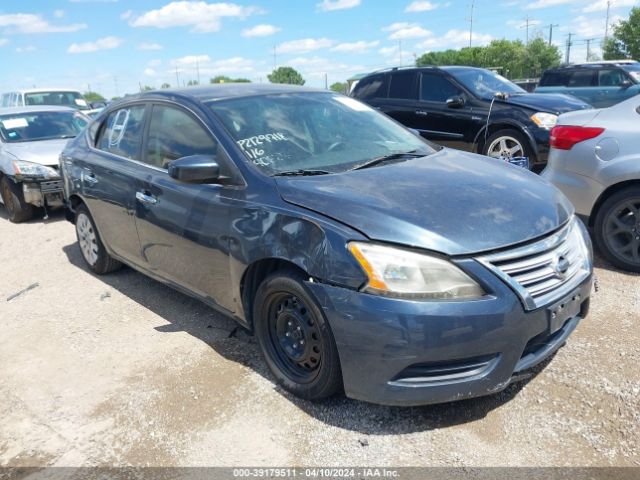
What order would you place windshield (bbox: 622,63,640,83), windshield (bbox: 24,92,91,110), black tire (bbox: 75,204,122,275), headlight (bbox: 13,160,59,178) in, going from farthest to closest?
windshield (bbox: 24,92,91,110) → windshield (bbox: 622,63,640,83) → headlight (bbox: 13,160,59,178) → black tire (bbox: 75,204,122,275)

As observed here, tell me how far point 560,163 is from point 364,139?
80.3 inches

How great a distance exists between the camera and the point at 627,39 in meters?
45.9

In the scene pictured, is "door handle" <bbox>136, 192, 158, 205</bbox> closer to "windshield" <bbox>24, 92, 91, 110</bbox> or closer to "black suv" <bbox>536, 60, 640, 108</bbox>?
"black suv" <bbox>536, 60, 640, 108</bbox>

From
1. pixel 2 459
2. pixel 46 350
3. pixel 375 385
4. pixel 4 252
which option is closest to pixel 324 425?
pixel 375 385

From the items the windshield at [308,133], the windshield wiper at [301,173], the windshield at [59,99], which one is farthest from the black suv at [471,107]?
the windshield at [59,99]

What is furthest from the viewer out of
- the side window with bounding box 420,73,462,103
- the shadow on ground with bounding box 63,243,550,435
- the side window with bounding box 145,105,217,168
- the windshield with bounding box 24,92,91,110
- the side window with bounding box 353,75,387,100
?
the windshield with bounding box 24,92,91,110

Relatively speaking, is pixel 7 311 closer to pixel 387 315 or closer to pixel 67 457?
pixel 67 457

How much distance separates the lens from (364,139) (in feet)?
12.0

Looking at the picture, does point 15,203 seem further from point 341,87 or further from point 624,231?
point 341,87

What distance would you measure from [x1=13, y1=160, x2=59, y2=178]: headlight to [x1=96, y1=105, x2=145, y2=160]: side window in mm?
3195

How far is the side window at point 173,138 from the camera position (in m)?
3.44

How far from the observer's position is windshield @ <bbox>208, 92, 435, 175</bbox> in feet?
10.6

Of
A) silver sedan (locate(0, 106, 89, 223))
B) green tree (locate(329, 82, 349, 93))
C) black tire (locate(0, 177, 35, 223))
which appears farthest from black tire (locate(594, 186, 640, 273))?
green tree (locate(329, 82, 349, 93))

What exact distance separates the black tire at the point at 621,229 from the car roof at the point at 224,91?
98.8 inches
